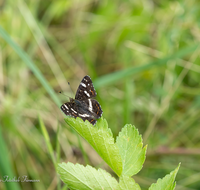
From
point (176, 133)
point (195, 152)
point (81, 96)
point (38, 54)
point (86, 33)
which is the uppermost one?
point (86, 33)

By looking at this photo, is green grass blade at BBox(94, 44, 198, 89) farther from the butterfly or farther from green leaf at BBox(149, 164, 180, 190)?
green leaf at BBox(149, 164, 180, 190)

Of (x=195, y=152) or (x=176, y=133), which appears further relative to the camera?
(x=176, y=133)

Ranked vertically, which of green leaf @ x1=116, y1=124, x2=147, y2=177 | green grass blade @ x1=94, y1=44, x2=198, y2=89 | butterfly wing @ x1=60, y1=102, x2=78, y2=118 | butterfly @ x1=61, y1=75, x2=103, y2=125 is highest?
green grass blade @ x1=94, y1=44, x2=198, y2=89

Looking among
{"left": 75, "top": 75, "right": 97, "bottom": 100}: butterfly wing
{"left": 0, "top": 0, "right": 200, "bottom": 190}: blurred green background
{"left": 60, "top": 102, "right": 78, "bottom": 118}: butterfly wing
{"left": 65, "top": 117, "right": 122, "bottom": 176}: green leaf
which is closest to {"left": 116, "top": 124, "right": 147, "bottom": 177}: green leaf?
{"left": 65, "top": 117, "right": 122, "bottom": 176}: green leaf

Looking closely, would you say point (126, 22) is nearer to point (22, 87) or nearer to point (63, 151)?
point (22, 87)

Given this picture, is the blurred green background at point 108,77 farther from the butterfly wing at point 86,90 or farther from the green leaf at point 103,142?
the green leaf at point 103,142

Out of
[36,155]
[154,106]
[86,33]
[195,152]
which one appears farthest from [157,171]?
[86,33]
